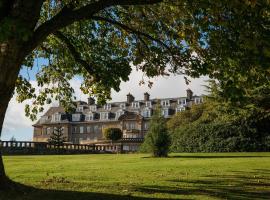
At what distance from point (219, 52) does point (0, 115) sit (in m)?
6.29

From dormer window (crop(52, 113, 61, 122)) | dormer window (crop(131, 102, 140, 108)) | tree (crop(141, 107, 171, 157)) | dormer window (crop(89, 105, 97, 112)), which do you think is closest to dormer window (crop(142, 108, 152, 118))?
dormer window (crop(131, 102, 140, 108))

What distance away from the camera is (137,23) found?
17578mm

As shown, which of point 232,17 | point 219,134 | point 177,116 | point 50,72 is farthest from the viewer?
point 177,116

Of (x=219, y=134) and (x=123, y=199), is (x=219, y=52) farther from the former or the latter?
(x=219, y=134)

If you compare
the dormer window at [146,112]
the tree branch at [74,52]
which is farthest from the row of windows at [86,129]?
the tree branch at [74,52]

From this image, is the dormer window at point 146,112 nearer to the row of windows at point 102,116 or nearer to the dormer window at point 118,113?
the row of windows at point 102,116

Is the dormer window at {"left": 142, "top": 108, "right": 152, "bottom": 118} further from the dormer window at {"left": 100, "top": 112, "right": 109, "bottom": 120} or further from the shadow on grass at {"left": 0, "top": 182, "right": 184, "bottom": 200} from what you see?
the shadow on grass at {"left": 0, "top": 182, "right": 184, "bottom": 200}

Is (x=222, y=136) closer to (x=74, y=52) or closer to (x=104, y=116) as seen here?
(x=74, y=52)

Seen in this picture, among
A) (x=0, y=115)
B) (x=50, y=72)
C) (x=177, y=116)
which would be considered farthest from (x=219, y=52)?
(x=177, y=116)

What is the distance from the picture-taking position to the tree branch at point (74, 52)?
16531 millimetres

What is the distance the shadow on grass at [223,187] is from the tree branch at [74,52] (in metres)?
4.64

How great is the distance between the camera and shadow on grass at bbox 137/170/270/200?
14.1m

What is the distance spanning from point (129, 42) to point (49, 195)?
323 inches

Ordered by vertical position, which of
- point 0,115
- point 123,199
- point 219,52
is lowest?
point 123,199
